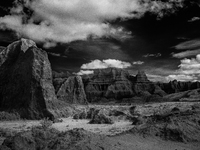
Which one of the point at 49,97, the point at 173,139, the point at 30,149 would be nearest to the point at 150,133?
the point at 173,139

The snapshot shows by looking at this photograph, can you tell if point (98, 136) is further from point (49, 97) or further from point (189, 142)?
point (49, 97)

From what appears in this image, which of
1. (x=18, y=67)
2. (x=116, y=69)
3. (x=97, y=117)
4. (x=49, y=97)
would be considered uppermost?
(x=116, y=69)

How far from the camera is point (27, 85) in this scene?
30.6 meters

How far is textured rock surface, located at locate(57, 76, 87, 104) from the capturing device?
66.3 metres

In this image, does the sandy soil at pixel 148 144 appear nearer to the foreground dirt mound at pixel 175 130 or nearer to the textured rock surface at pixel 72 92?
the foreground dirt mound at pixel 175 130

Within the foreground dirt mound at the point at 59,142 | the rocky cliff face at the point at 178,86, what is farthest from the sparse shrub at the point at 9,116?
the rocky cliff face at the point at 178,86

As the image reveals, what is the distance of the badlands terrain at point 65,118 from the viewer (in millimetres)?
10367

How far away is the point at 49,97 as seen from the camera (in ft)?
101

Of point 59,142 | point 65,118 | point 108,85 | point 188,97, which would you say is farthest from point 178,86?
point 59,142

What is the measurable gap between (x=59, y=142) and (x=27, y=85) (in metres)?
23.2

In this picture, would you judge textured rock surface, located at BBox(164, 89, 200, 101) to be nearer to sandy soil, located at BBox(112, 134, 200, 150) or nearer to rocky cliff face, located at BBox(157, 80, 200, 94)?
rocky cliff face, located at BBox(157, 80, 200, 94)

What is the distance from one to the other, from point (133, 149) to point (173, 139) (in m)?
4.66

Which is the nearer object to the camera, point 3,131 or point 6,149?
point 6,149

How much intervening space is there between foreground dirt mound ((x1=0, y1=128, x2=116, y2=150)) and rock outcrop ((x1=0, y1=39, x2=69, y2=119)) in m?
18.8
